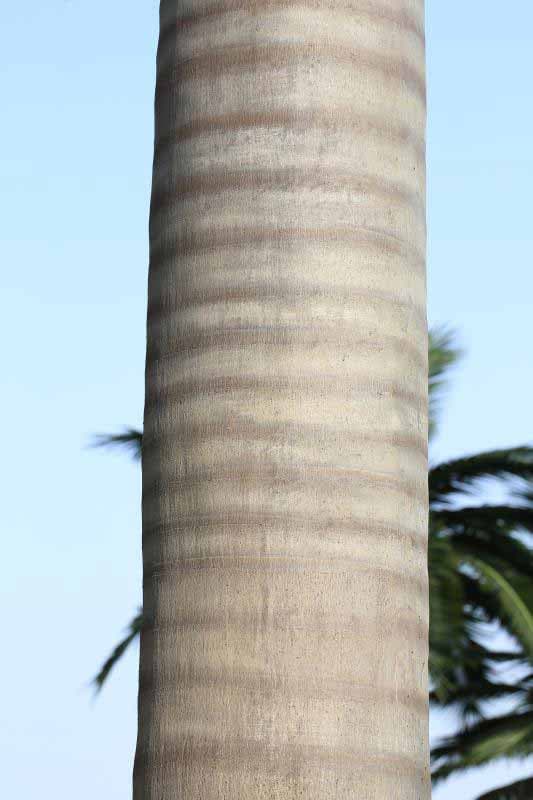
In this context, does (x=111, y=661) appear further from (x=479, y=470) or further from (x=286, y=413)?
(x=286, y=413)

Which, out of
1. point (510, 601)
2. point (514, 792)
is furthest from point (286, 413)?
point (514, 792)

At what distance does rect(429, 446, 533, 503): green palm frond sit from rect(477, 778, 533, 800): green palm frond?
3.69 metres

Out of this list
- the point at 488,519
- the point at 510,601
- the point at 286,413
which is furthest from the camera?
the point at 488,519

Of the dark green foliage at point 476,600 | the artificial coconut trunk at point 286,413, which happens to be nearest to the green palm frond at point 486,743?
the dark green foliage at point 476,600

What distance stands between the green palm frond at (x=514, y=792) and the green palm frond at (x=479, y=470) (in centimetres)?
369

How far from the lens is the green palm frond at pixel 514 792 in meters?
17.7

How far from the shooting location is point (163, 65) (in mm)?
2684

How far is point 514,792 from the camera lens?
1777 centimetres

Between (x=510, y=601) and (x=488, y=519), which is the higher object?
(x=488, y=519)

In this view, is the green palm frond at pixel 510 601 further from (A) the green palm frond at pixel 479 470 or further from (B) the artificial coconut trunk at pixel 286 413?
(B) the artificial coconut trunk at pixel 286 413

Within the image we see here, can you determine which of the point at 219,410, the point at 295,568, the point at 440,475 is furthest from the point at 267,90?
the point at 440,475

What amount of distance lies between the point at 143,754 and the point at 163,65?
1.25 meters

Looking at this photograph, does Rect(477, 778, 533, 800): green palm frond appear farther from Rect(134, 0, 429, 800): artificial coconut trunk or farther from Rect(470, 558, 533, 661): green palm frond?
Rect(134, 0, 429, 800): artificial coconut trunk

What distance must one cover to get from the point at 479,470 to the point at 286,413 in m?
15.0
